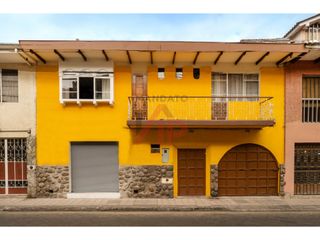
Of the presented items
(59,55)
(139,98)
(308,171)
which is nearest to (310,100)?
(308,171)

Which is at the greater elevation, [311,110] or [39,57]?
[39,57]

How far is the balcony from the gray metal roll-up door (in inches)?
72.6

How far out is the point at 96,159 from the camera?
451 inches

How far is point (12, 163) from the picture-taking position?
37.3 ft

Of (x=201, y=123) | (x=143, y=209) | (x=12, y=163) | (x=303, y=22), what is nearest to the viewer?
(x=143, y=209)

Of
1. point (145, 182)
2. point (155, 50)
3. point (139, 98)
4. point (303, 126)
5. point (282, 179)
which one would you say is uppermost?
point (155, 50)

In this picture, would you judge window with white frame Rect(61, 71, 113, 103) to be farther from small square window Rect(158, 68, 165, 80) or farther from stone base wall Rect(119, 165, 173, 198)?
stone base wall Rect(119, 165, 173, 198)

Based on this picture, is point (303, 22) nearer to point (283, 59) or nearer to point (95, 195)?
point (283, 59)

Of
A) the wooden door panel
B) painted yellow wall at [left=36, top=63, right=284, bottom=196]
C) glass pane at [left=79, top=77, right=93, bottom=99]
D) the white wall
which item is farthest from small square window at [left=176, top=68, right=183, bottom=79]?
the white wall

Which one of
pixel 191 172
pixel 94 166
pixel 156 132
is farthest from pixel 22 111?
pixel 191 172

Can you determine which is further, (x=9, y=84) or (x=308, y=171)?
(x=308, y=171)

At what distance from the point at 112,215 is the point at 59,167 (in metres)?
3.80

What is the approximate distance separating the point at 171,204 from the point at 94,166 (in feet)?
13.3

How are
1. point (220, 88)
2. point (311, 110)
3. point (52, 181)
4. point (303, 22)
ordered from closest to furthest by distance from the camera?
point (52, 181), point (311, 110), point (220, 88), point (303, 22)
